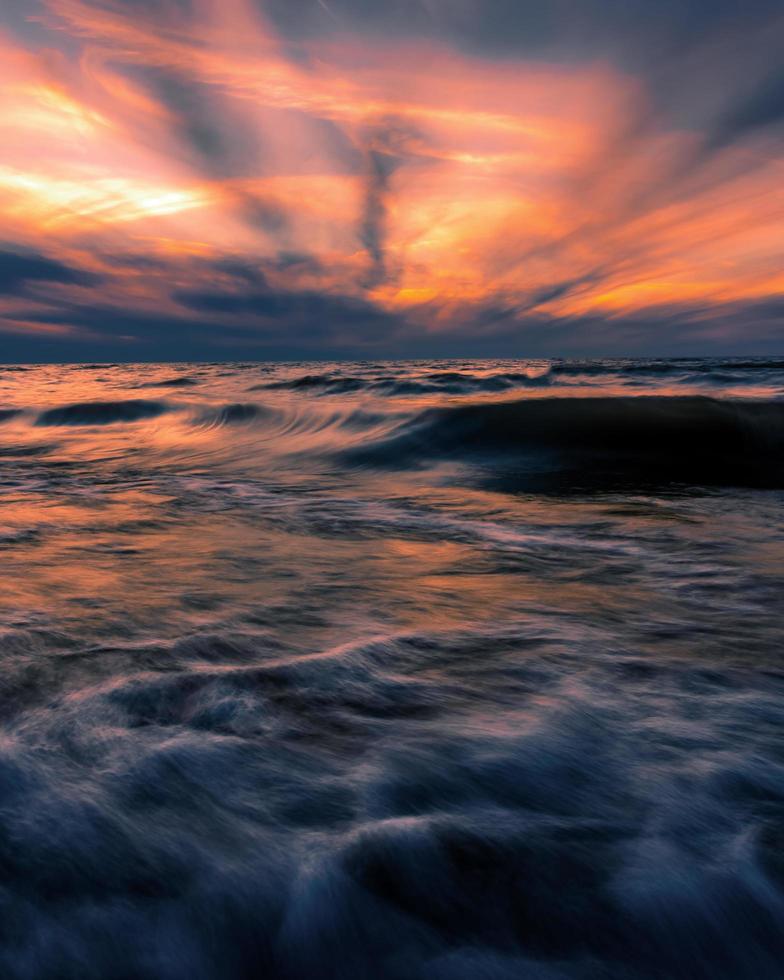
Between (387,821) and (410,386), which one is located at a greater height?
(410,386)

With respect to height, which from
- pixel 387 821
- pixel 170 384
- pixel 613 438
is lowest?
pixel 387 821

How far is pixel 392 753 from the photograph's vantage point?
5.05 feet

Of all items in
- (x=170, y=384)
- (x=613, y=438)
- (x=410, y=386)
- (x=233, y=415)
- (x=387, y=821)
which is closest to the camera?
(x=387, y=821)

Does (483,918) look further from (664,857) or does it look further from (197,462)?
(197,462)

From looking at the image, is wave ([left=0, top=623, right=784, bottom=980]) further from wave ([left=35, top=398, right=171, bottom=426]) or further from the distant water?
wave ([left=35, top=398, right=171, bottom=426])

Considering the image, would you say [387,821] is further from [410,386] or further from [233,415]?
[410,386]

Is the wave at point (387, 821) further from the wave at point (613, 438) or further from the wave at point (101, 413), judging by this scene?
the wave at point (101, 413)

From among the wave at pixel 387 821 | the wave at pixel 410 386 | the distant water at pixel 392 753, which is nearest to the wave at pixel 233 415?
the wave at pixel 410 386

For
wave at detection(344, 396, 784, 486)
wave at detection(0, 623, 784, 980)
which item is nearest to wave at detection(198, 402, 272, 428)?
wave at detection(344, 396, 784, 486)

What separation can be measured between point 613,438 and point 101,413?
359 inches

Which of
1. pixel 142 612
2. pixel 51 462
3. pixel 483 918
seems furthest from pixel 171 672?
pixel 51 462

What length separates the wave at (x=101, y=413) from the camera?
11.4 metres

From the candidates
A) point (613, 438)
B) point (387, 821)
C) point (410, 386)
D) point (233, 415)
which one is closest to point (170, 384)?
point (410, 386)

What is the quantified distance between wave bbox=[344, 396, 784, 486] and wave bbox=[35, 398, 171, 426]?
5912 millimetres
